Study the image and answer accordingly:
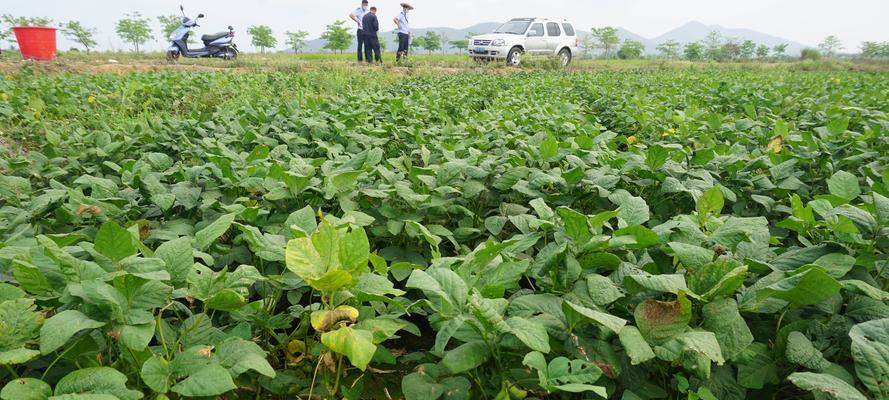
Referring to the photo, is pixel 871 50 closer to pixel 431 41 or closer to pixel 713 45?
pixel 713 45

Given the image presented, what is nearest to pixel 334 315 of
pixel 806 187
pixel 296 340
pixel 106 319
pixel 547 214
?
pixel 296 340

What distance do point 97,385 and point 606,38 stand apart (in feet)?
146

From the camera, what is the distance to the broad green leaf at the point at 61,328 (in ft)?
3.00

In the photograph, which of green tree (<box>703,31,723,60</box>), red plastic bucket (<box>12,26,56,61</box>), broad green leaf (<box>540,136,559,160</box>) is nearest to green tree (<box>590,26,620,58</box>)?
green tree (<box>703,31,723,60</box>)

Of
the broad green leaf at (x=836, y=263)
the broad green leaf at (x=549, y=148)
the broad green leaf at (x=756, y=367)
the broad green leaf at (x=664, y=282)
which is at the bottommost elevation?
the broad green leaf at (x=756, y=367)

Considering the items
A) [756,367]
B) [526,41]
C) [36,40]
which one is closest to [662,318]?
[756,367]

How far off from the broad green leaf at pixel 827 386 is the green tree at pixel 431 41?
149ft

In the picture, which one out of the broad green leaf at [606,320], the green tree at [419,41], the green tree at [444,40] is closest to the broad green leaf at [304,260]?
the broad green leaf at [606,320]

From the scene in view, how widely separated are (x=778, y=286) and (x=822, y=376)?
0.21 meters

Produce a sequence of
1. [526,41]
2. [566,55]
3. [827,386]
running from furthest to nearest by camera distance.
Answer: [566,55] → [526,41] → [827,386]

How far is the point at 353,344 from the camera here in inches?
40.8

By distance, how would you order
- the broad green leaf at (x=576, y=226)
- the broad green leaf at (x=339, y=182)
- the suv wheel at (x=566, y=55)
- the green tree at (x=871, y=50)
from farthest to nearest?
the green tree at (x=871, y=50), the suv wheel at (x=566, y=55), the broad green leaf at (x=339, y=182), the broad green leaf at (x=576, y=226)

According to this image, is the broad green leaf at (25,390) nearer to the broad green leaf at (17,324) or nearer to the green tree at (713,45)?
the broad green leaf at (17,324)

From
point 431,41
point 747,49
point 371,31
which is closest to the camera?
point 371,31
